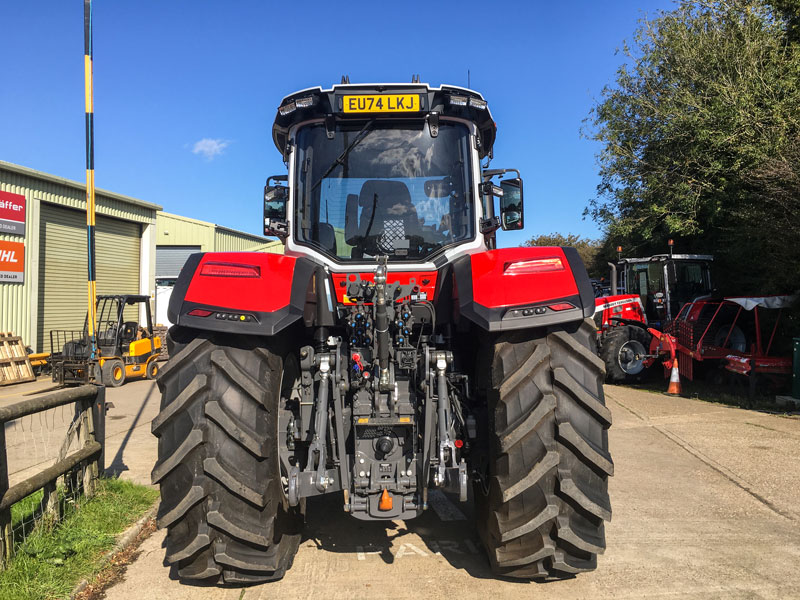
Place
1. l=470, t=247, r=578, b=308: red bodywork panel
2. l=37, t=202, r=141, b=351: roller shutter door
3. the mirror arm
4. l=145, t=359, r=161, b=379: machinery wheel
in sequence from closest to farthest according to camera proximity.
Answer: l=470, t=247, r=578, b=308: red bodywork panel → the mirror arm → l=145, t=359, r=161, b=379: machinery wheel → l=37, t=202, r=141, b=351: roller shutter door

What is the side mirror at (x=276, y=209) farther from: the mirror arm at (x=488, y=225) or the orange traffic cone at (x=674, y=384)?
the orange traffic cone at (x=674, y=384)

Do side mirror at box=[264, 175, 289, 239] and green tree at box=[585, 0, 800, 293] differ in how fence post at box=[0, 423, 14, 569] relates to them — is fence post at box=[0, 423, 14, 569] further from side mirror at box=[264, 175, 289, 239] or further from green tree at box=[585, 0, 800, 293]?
green tree at box=[585, 0, 800, 293]

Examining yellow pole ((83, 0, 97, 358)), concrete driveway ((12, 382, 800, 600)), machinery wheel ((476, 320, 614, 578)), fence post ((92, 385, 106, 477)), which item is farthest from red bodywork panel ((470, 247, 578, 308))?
yellow pole ((83, 0, 97, 358))

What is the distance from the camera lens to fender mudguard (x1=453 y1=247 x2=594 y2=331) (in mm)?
2881

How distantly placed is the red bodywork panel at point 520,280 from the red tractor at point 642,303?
893cm

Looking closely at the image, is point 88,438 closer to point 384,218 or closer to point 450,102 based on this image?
point 384,218

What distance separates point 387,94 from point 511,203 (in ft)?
3.96

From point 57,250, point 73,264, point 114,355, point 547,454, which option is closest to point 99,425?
point 547,454

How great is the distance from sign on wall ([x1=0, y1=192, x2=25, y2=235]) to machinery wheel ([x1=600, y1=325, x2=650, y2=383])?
14.8 meters

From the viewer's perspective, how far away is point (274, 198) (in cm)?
417

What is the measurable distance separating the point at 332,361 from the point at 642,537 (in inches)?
100

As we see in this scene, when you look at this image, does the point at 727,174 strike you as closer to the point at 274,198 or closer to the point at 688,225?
the point at 688,225

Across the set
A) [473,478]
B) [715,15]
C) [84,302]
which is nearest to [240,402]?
[473,478]

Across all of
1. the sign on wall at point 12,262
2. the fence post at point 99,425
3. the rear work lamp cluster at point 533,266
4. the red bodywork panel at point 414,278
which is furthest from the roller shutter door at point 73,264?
the rear work lamp cluster at point 533,266
